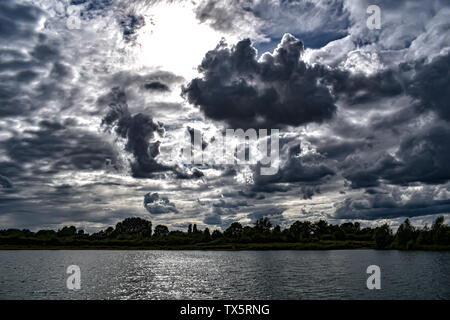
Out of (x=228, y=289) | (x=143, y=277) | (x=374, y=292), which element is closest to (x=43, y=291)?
(x=143, y=277)

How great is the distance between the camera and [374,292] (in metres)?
70.7

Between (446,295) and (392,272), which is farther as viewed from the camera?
(392,272)

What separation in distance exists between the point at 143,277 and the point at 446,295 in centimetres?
7959

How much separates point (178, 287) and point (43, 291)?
3020 centimetres
